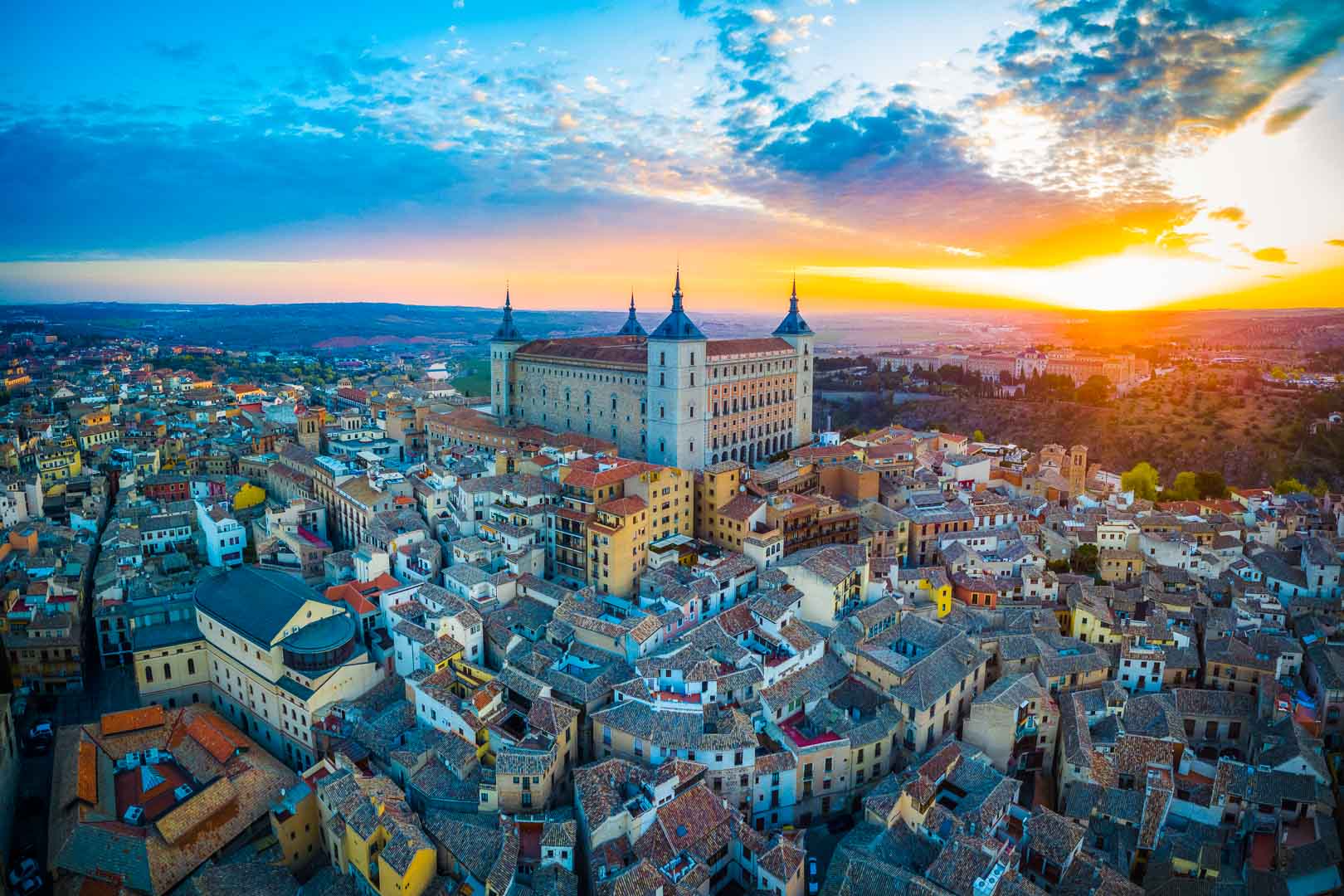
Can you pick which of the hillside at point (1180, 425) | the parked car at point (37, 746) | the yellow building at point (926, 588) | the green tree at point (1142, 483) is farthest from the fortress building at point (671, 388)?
the hillside at point (1180, 425)

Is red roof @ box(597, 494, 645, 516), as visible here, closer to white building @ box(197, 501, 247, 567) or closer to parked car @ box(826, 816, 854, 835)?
parked car @ box(826, 816, 854, 835)

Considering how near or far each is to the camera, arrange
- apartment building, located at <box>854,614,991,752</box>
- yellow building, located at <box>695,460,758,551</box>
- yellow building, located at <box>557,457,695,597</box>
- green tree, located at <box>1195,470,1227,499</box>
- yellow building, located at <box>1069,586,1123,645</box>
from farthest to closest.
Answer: green tree, located at <box>1195,470,1227,499</box>, yellow building, located at <box>695,460,758,551</box>, yellow building, located at <box>557,457,695,597</box>, yellow building, located at <box>1069,586,1123,645</box>, apartment building, located at <box>854,614,991,752</box>

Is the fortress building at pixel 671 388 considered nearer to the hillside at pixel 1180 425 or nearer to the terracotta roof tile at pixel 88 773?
the terracotta roof tile at pixel 88 773

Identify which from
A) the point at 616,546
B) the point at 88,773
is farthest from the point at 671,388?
the point at 88,773

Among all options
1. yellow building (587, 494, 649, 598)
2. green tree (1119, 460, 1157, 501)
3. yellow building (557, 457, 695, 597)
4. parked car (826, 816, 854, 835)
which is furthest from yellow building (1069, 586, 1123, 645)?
green tree (1119, 460, 1157, 501)

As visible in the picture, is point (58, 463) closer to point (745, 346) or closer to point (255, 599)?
point (255, 599)
